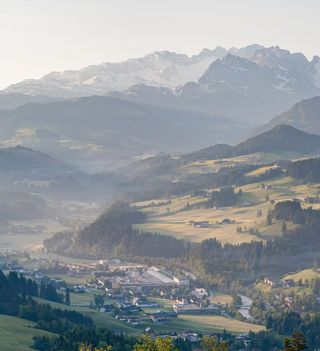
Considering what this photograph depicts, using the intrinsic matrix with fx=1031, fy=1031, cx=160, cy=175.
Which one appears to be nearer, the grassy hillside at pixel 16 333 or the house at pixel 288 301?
the grassy hillside at pixel 16 333

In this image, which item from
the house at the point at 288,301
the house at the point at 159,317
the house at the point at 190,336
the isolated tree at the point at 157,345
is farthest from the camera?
the house at the point at 288,301

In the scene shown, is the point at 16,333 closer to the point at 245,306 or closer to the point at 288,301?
the point at 245,306

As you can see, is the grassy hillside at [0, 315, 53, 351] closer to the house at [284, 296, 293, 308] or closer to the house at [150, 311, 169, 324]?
the house at [150, 311, 169, 324]

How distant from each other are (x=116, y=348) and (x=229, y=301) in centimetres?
7104

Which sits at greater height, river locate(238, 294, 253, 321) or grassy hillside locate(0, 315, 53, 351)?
grassy hillside locate(0, 315, 53, 351)

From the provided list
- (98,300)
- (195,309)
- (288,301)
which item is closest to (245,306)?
(288,301)

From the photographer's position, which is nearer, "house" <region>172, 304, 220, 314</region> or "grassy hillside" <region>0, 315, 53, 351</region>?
"grassy hillside" <region>0, 315, 53, 351</region>

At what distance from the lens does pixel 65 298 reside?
577 feet

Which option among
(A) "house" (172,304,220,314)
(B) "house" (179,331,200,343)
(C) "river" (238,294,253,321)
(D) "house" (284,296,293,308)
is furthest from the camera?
(D) "house" (284,296,293,308)

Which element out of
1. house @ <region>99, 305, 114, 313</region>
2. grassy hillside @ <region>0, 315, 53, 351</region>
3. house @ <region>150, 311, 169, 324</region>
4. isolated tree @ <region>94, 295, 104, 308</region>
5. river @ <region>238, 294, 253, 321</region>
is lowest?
A: river @ <region>238, 294, 253, 321</region>

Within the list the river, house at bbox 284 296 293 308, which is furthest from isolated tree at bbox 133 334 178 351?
house at bbox 284 296 293 308

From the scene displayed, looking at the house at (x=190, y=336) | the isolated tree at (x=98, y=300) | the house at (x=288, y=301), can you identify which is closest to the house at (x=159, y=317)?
the house at (x=190, y=336)

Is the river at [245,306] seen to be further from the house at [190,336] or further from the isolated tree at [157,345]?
the isolated tree at [157,345]

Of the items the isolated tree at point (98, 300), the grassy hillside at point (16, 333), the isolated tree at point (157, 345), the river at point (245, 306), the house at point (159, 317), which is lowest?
the river at point (245, 306)
